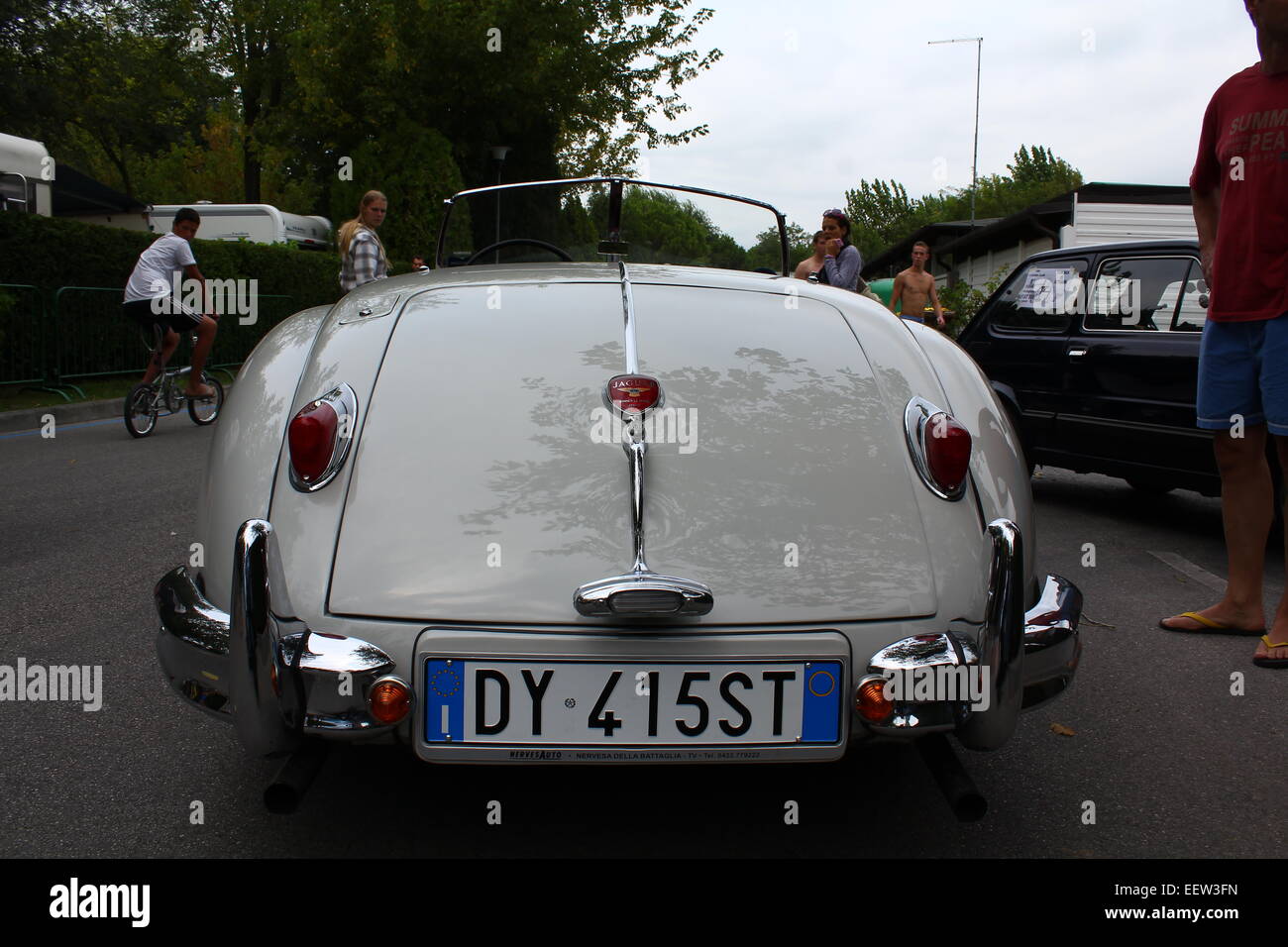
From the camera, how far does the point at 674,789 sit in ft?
8.00

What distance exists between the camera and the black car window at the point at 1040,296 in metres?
6.27

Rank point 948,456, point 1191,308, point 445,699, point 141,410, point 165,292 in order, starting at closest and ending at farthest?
point 445,699
point 948,456
point 1191,308
point 141,410
point 165,292

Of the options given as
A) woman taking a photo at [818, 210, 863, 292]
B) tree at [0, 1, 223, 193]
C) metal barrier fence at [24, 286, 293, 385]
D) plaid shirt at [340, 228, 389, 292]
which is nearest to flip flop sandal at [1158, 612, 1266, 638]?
woman taking a photo at [818, 210, 863, 292]

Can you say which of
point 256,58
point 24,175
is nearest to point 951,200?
point 256,58

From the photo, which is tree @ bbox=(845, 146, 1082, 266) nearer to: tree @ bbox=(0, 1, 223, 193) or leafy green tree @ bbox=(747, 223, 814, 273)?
tree @ bbox=(0, 1, 223, 193)

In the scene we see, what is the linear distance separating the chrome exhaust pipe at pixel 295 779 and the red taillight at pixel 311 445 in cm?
47

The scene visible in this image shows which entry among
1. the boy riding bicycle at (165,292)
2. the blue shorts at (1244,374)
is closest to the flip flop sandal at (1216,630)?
the blue shorts at (1244,374)

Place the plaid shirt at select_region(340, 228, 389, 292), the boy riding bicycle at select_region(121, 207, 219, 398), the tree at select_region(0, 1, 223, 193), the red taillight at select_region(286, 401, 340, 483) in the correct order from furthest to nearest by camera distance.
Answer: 1. the tree at select_region(0, 1, 223, 193)
2. the boy riding bicycle at select_region(121, 207, 219, 398)
3. the plaid shirt at select_region(340, 228, 389, 292)
4. the red taillight at select_region(286, 401, 340, 483)

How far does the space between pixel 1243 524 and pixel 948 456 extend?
90.0 inches

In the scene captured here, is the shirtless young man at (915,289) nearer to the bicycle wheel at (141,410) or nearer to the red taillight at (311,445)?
the bicycle wheel at (141,410)

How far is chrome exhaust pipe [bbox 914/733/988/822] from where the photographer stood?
73.4 inches

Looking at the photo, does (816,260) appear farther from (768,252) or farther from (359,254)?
(768,252)
